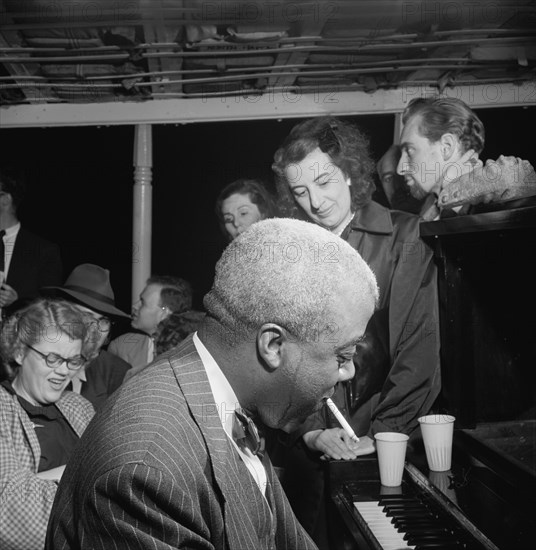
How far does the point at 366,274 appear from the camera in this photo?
139 cm

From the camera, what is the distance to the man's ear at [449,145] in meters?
2.71

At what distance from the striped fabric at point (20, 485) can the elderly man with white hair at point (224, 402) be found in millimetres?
1040

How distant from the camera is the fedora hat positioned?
368 cm

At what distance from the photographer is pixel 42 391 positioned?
273 cm

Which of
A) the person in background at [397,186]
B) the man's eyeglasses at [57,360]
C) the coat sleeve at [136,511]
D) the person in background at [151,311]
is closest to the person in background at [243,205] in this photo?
the person in background at [397,186]

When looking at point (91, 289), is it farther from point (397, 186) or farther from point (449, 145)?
point (449, 145)

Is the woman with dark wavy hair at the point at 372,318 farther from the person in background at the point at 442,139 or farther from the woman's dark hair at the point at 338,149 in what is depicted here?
the person in background at the point at 442,139

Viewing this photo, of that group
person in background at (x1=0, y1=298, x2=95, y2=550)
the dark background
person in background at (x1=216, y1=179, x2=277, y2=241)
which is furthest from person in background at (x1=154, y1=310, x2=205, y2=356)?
the dark background

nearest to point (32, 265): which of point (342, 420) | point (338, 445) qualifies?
point (338, 445)

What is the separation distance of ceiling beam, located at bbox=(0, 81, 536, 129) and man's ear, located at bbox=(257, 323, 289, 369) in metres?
3.99

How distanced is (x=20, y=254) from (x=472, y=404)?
132 inches

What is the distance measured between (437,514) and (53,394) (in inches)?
64.1

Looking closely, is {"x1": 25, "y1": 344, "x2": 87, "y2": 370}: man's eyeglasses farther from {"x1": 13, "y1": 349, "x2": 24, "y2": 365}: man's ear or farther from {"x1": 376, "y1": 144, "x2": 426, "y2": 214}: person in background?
{"x1": 376, "y1": 144, "x2": 426, "y2": 214}: person in background

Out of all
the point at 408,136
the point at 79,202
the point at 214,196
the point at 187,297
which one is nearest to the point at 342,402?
the point at 408,136
